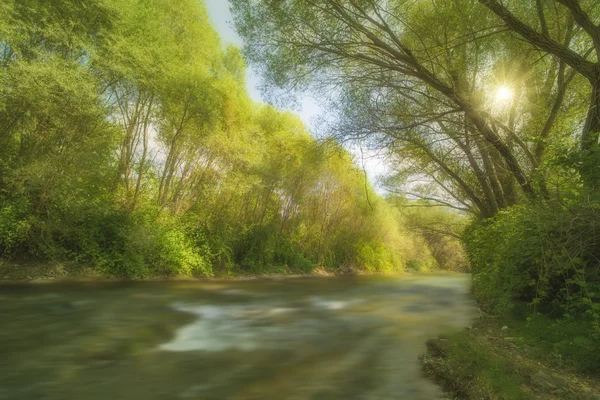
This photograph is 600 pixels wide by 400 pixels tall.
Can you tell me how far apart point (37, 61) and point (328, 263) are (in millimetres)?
21946

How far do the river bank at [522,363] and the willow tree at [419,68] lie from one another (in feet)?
8.36

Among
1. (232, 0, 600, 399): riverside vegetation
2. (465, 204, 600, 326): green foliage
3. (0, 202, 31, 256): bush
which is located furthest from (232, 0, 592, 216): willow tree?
(0, 202, 31, 256): bush

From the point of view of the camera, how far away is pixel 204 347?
6.01 metres

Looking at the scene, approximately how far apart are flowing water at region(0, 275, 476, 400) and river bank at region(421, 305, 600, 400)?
34 cm

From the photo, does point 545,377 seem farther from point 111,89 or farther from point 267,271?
point 267,271

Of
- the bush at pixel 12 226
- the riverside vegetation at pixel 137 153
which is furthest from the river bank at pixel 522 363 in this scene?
the bush at pixel 12 226

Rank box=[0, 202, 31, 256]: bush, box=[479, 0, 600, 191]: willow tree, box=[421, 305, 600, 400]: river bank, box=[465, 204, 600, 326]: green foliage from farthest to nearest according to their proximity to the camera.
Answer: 1. box=[0, 202, 31, 256]: bush
2. box=[479, 0, 600, 191]: willow tree
3. box=[465, 204, 600, 326]: green foliage
4. box=[421, 305, 600, 400]: river bank

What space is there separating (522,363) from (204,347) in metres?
4.52

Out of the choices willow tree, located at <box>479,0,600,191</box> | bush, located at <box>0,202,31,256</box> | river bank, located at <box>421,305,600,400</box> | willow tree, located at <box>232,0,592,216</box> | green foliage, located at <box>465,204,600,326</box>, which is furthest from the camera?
bush, located at <box>0,202,31,256</box>

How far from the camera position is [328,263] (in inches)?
1113

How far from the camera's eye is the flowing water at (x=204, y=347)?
13.6ft

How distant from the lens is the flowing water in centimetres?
413

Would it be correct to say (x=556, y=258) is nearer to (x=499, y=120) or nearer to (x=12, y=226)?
(x=499, y=120)

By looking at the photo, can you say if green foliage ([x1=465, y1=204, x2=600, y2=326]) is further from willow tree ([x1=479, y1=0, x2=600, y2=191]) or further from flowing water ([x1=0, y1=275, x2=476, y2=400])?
flowing water ([x1=0, y1=275, x2=476, y2=400])
